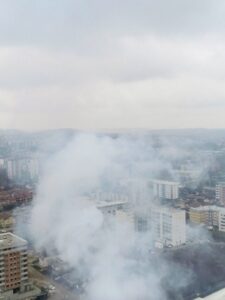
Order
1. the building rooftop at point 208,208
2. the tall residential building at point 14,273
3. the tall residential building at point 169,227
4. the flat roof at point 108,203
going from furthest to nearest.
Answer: the building rooftop at point 208,208 → the flat roof at point 108,203 → the tall residential building at point 169,227 → the tall residential building at point 14,273

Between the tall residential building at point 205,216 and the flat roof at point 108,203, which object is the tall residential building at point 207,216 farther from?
the flat roof at point 108,203

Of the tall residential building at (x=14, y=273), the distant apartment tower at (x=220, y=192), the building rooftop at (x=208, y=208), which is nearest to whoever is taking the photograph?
the tall residential building at (x=14, y=273)

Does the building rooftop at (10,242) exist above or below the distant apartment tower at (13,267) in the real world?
above

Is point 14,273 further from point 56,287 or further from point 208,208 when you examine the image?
point 208,208

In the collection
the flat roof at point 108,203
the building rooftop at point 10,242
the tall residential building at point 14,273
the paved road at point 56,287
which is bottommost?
the paved road at point 56,287

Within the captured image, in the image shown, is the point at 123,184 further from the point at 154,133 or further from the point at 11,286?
the point at 11,286

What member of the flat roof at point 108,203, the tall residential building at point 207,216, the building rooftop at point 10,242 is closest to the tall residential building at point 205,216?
the tall residential building at point 207,216

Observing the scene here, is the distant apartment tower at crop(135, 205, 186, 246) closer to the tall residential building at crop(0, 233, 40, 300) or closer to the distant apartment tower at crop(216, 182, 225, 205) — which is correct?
the tall residential building at crop(0, 233, 40, 300)

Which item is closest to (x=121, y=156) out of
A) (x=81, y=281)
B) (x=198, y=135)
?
(x=198, y=135)

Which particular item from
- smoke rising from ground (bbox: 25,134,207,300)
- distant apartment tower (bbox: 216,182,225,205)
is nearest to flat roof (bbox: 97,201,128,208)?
smoke rising from ground (bbox: 25,134,207,300)
